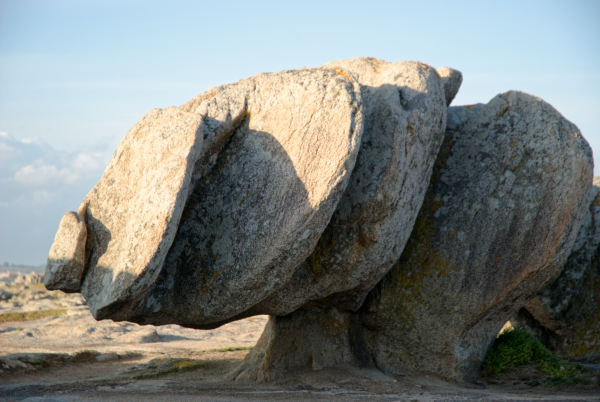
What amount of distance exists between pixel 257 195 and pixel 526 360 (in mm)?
Answer: 6604

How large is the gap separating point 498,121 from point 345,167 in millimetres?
A: 4301

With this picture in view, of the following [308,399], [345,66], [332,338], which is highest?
[345,66]

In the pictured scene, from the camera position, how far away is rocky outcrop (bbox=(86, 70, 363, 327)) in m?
6.78

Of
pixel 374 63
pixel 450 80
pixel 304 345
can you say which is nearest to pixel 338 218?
pixel 304 345

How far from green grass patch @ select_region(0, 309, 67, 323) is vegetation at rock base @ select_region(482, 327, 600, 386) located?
17.4 meters

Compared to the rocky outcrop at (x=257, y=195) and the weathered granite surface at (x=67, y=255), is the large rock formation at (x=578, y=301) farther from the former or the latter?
the weathered granite surface at (x=67, y=255)

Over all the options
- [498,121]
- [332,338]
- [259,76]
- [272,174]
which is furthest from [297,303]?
[498,121]

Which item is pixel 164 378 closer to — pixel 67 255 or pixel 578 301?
pixel 67 255

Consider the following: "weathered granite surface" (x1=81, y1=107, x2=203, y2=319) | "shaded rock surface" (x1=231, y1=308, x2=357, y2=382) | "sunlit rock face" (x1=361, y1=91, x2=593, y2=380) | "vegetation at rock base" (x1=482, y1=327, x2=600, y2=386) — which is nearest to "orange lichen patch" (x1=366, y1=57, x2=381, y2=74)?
"sunlit rock face" (x1=361, y1=91, x2=593, y2=380)

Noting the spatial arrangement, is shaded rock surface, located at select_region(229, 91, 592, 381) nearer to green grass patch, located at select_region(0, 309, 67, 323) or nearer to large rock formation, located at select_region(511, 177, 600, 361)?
large rock formation, located at select_region(511, 177, 600, 361)

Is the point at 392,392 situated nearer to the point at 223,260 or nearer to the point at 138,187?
the point at 223,260

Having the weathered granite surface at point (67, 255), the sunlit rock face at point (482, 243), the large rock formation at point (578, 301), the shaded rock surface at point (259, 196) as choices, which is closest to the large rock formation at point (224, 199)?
the shaded rock surface at point (259, 196)

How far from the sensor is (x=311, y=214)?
21.8 feet

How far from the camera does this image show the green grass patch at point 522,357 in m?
9.03
